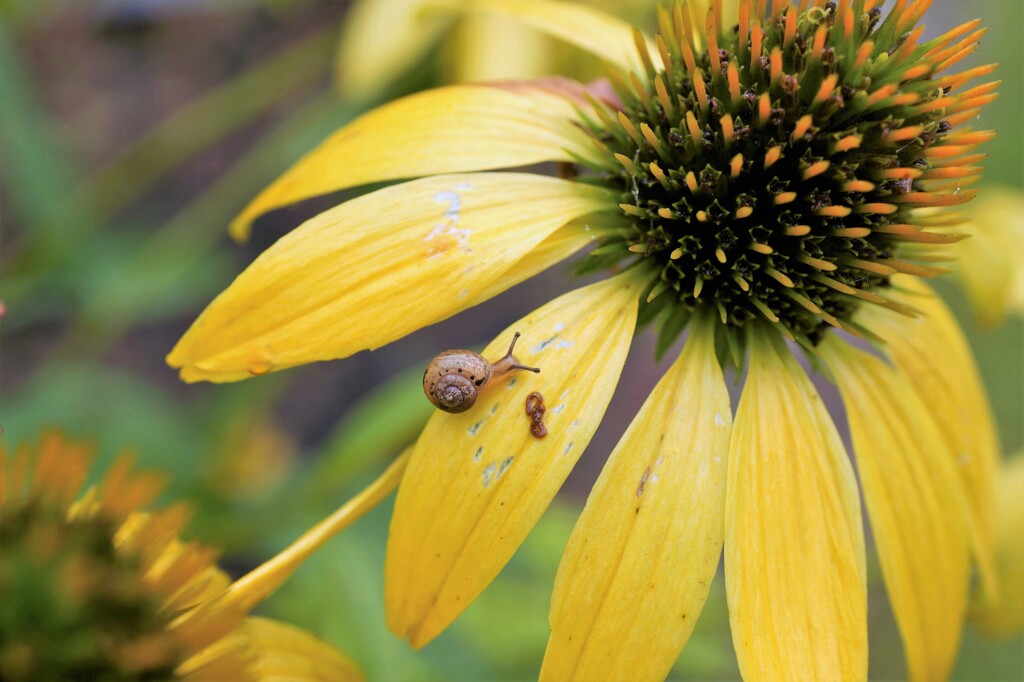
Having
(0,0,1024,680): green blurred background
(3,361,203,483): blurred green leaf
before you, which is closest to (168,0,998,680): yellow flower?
(0,0,1024,680): green blurred background

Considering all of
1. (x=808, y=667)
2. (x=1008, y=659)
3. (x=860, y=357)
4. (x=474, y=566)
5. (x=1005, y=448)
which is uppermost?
(x=474, y=566)

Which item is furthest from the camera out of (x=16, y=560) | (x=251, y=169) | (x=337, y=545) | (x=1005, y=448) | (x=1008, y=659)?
(x=1005, y=448)

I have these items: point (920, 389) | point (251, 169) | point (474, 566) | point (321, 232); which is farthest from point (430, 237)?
point (251, 169)

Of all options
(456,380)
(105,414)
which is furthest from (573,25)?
(105,414)

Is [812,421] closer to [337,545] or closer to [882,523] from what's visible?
[882,523]

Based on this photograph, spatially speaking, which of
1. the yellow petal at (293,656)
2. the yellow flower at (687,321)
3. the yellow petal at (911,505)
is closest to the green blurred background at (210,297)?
the yellow flower at (687,321)
